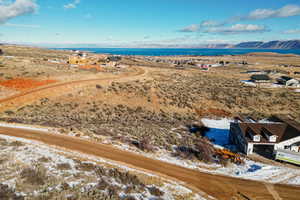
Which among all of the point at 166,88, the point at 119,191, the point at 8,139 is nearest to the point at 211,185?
the point at 119,191

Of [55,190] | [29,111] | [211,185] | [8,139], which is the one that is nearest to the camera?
[55,190]

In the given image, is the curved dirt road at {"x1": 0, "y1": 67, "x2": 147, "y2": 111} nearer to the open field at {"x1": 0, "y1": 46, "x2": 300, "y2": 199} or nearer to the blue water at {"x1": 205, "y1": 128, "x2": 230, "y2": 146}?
the open field at {"x1": 0, "y1": 46, "x2": 300, "y2": 199}

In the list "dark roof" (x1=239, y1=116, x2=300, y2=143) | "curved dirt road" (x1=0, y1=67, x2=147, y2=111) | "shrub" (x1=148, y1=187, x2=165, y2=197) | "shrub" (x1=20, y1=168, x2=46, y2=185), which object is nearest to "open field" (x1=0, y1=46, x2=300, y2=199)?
"curved dirt road" (x1=0, y1=67, x2=147, y2=111)

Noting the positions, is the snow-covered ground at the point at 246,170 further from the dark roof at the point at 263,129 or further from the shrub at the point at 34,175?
the shrub at the point at 34,175

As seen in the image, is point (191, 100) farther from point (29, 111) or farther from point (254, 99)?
point (29, 111)

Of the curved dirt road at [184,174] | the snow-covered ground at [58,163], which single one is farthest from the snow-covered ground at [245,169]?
the snow-covered ground at [58,163]

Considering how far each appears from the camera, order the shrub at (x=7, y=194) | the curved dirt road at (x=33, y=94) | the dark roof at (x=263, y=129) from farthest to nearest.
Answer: the curved dirt road at (x=33, y=94) → the dark roof at (x=263, y=129) → the shrub at (x=7, y=194)

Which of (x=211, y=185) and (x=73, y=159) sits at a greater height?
(x=73, y=159)
